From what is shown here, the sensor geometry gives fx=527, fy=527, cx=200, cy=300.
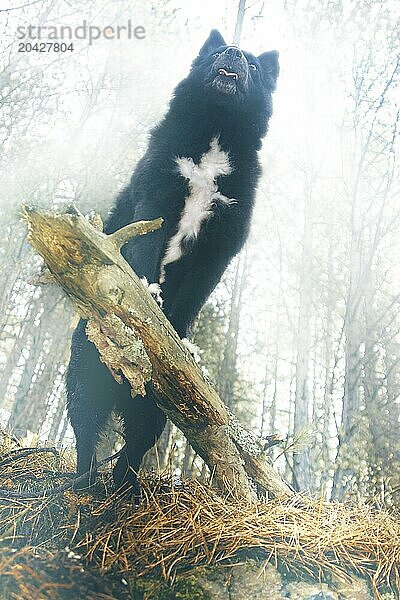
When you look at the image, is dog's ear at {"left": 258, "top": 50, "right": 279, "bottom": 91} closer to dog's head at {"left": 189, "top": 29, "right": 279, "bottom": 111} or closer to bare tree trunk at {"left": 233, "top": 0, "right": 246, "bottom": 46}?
dog's head at {"left": 189, "top": 29, "right": 279, "bottom": 111}

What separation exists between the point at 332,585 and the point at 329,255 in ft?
27.5

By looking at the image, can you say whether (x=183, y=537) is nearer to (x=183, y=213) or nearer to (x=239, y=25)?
(x=183, y=213)

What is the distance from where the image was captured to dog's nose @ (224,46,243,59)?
3.57 m

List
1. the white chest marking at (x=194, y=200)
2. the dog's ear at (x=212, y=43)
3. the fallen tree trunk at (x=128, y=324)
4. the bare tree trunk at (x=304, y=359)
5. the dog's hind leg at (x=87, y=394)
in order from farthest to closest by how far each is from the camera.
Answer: the bare tree trunk at (x=304, y=359) → the dog's ear at (x=212, y=43) → the white chest marking at (x=194, y=200) → the dog's hind leg at (x=87, y=394) → the fallen tree trunk at (x=128, y=324)

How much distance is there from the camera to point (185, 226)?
311cm

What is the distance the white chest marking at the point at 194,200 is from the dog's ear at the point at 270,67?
122 centimetres

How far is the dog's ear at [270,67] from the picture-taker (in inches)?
157

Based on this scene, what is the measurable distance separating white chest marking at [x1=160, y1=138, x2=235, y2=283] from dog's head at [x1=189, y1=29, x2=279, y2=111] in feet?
2.11

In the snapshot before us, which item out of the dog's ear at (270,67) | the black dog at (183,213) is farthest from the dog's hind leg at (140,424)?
the dog's ear at (270,67)

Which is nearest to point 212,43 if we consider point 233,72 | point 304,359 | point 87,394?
point 233,72

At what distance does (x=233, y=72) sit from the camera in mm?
3564

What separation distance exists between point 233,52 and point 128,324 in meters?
2.44

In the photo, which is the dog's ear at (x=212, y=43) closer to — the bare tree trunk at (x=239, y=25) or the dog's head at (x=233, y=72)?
the dog's head at (x=233, y=72)

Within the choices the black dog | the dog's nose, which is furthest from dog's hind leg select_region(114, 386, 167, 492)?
the dog's nose
